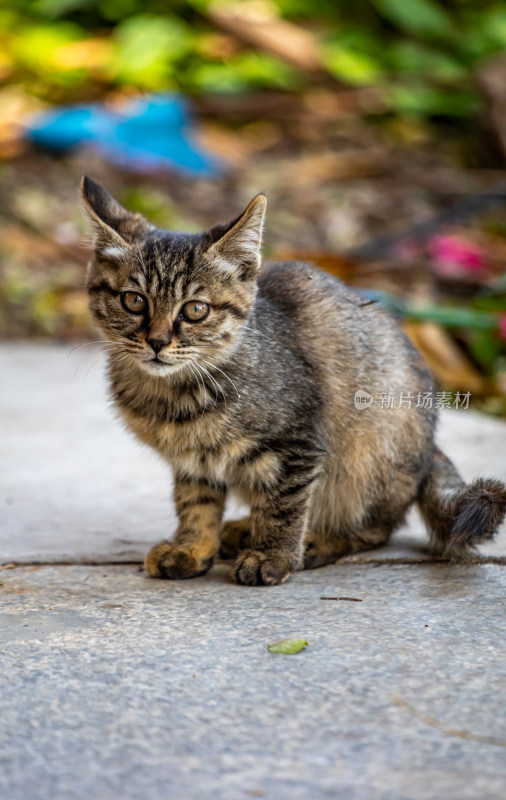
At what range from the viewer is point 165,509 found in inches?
147

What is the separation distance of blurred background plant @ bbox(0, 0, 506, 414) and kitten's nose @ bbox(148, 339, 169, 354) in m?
3.72

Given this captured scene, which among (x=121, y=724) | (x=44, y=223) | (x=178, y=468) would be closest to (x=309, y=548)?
(x=178, y=468)

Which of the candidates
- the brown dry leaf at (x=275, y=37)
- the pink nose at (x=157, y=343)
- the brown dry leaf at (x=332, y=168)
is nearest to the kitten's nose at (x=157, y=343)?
the pink nose at (x=157, y=343)

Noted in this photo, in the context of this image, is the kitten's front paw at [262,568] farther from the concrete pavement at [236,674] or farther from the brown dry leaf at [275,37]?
the brown dry leaf at [275,37]

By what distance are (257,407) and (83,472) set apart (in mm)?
1303

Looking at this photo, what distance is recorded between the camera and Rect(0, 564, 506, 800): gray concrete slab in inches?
69.4

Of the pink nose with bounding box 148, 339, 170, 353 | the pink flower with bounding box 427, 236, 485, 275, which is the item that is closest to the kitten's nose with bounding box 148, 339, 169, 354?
the pink nose with bounding box 148, 339, 170, 353

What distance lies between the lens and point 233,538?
3.33 m

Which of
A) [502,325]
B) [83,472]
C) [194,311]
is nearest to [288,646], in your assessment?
[194,311]

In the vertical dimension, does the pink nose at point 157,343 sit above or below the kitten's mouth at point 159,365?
above

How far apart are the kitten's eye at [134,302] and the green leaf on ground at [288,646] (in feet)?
3.51

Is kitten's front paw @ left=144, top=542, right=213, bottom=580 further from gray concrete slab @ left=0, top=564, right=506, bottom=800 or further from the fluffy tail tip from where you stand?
the fluffy tail tip

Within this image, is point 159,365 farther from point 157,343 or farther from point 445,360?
point 445,360

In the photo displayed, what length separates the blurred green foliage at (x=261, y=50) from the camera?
29.2 ft
